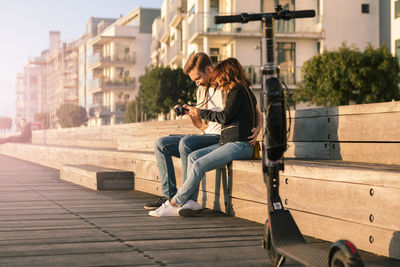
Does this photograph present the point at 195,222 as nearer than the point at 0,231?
No

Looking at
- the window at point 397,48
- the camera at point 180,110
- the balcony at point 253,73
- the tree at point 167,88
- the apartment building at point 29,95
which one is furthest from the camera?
the apartment building at point 29,95

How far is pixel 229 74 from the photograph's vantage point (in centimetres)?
529

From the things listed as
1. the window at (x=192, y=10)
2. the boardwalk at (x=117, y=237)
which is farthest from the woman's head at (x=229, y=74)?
the window at (x=192, y=10)

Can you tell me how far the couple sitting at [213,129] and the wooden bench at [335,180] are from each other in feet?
0.79

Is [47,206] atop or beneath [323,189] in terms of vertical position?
beneath

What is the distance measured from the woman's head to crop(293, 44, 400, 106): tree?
24432 mm

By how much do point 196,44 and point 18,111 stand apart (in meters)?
152

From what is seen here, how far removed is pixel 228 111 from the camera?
5.18 metres

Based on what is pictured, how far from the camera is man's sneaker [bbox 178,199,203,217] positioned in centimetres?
550

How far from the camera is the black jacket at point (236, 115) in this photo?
5.18 meters

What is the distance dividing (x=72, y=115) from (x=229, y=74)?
77.0 m

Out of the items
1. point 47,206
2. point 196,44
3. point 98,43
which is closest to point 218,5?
point 196,44

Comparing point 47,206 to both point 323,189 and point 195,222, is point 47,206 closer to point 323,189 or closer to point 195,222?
point 195,222

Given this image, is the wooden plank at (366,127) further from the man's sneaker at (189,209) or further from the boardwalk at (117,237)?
the man's sneaker at (189,209)
